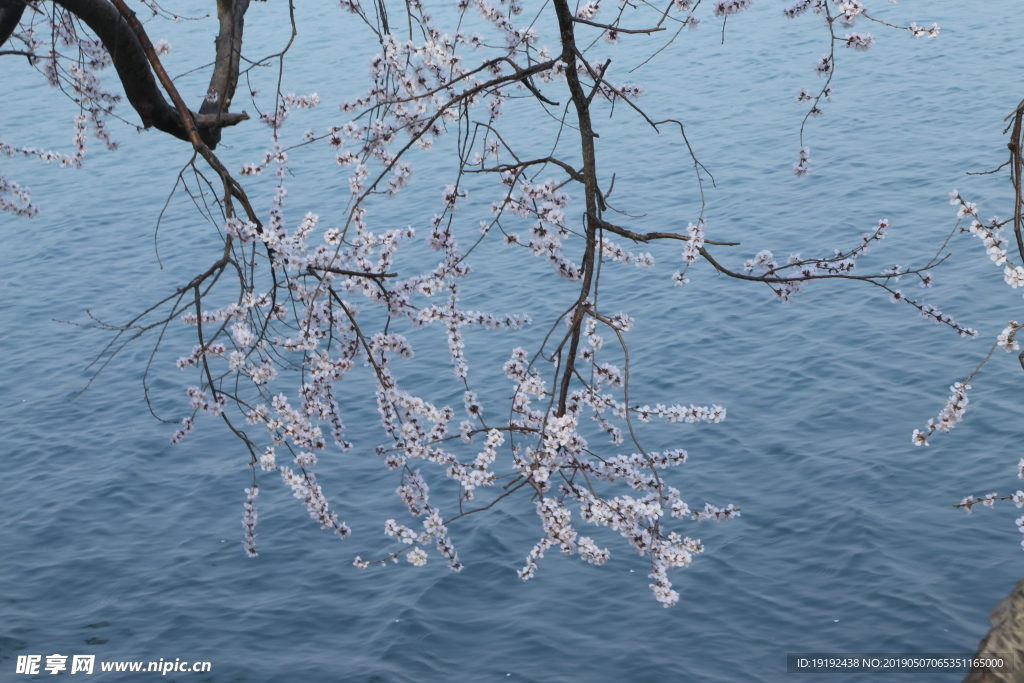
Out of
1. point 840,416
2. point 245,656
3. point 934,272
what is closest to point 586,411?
point 840,416

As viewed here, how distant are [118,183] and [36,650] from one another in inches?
674

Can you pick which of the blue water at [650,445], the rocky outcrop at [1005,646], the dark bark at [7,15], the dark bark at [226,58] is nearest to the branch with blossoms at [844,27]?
the rocky outcrop at [1005,646]

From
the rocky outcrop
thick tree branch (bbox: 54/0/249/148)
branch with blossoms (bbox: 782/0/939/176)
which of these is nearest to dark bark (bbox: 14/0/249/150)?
thick tree branch (bbox: 54/0/249/148)

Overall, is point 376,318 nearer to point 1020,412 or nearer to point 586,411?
point 586,411

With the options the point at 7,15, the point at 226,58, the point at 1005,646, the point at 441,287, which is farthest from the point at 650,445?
the point at 7,15

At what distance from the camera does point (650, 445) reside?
11766 millimetres

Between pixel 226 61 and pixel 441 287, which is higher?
pixel 226 61

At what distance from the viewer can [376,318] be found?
625 inches

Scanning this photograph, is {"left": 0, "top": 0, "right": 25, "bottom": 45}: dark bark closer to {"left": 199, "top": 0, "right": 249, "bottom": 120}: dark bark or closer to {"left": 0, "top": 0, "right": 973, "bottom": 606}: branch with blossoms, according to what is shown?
{"left": 0, "top": 0, "right": 973, "bottom": 606}: branch with blossoms

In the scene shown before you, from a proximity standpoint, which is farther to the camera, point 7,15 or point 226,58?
point 7,15

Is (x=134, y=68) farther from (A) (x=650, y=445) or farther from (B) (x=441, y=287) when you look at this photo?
(A) (x=650, y=445)

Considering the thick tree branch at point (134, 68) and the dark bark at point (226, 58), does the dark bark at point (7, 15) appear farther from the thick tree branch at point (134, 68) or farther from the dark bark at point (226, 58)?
the dark bark at point (226, 58)

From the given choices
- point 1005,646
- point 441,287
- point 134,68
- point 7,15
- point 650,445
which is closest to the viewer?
point 1005,646

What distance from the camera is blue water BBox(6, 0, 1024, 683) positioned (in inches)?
357
